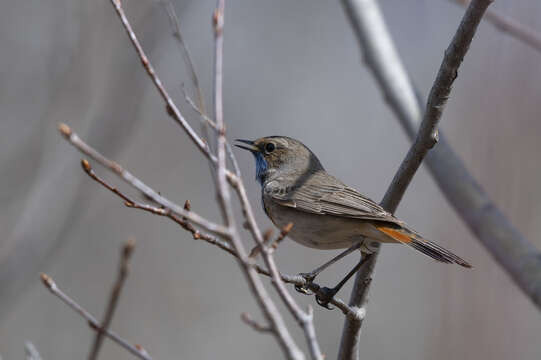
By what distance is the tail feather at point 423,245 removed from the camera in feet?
11.8

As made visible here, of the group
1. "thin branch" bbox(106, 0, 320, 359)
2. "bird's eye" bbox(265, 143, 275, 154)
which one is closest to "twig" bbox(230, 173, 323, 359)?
"thin branch" bbox(106, 0, 320, 359)

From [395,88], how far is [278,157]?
3.83 feet

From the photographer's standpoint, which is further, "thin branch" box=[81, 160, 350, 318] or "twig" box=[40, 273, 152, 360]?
"thin branch" box=[81, 160, 350, 318]

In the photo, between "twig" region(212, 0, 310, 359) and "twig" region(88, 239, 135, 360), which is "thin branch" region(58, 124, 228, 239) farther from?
"twig" region(88, 239, 135, 360)

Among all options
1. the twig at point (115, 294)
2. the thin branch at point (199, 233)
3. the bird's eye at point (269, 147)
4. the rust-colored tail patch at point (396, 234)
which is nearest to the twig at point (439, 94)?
the rust-colored tail patch at point (396, 234)

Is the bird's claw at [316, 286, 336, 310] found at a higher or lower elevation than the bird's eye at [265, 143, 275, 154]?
lower

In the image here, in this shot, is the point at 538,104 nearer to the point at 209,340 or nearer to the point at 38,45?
the point at 209,340

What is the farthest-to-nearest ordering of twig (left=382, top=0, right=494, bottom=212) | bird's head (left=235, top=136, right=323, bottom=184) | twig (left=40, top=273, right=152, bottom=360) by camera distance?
bird's head (left=235, top=136, right=323, bottom=184), twig (left=382, top=0, right=494, bottom=212), twig (left=40, top=273, right=152, bottom=360)

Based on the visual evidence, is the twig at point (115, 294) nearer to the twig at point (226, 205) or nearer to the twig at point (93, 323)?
the twig at point (93, 323)

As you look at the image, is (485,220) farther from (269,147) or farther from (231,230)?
(231,230)

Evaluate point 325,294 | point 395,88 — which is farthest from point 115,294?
point 395,88

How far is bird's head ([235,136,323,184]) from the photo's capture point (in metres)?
5.40

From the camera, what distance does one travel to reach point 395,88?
16.4 feet

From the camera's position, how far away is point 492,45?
6.92 meters
